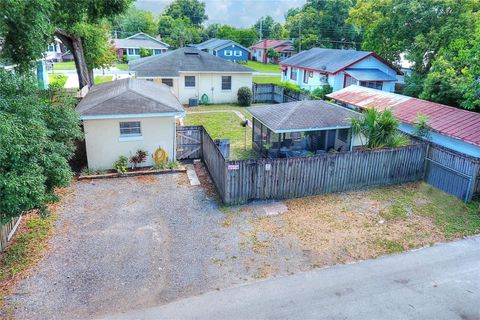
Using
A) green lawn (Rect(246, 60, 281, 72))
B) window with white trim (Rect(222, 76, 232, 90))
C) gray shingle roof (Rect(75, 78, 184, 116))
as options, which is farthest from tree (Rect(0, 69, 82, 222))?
green lawn (Rect(246, 60, 281, 72))

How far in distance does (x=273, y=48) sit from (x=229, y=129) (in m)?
47.3

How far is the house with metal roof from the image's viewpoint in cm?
1493

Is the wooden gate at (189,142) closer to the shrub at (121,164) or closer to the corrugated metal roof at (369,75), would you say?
the shrub at (121,164)

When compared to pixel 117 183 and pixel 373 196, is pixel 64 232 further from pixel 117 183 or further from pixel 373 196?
pixel 373 196

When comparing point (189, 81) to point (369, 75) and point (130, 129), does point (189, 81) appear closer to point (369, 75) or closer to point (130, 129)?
point (130, 129)

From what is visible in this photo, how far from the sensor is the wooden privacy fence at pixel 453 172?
11.8 metres

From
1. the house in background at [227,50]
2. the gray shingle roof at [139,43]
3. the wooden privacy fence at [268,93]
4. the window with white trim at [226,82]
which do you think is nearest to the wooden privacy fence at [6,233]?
the window with white trim at [226,82]

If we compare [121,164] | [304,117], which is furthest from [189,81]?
[121,164]

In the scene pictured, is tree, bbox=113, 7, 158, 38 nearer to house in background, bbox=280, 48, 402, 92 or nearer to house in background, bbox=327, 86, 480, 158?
house in background, bbox=280, 48, 402, 92

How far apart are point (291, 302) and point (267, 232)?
9.52ft

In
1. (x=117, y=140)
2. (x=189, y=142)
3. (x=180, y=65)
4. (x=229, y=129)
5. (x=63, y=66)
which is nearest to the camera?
(x=117, y=140)

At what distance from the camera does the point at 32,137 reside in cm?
754

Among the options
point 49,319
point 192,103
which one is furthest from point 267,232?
point 192,103

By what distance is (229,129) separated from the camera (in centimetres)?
2072
